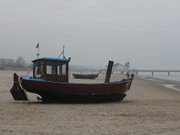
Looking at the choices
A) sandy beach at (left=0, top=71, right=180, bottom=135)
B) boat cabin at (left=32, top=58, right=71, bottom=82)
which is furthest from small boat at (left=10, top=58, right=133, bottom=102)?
sandy beach at (left=0, top=71, right=180, bottom=135)

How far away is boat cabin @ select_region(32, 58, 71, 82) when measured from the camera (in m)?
20.5

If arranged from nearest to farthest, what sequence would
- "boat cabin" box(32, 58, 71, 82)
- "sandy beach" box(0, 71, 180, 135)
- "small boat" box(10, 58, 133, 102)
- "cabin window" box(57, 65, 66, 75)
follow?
"sandy beach" box(0, 71, 180, 135) → "small boat" box(10, 58, 133, 102) → "boat cabin" box(32, 58, 71, 82) → "cabin window" box(57, 65, 66, 75)

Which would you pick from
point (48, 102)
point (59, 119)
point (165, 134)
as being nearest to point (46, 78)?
point (48, 102)

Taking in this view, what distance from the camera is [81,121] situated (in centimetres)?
1254

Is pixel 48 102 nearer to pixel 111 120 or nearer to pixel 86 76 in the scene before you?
pixel 111 120

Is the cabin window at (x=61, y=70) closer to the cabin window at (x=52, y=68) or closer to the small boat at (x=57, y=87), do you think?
the small boat at (x=57, y=87)

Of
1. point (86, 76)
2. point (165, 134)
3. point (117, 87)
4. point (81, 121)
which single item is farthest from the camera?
point (86, 76)

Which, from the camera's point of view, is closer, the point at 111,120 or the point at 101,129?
the point at 101,129

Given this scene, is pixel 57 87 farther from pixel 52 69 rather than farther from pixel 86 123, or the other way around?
pixel 86 123

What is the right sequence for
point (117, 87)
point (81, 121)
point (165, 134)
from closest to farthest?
1. point (165, 134)
2. point (81, 121)
3. point (117, 87)

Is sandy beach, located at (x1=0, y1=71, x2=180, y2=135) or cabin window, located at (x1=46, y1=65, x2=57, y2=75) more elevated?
cabin window, located at (x1=46, y1=65, x2=57, y2=75)

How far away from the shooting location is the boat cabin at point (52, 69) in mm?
20547

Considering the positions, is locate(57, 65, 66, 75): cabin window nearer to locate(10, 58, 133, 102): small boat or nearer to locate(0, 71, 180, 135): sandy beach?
locate(10, 58, 133, 102): small boat

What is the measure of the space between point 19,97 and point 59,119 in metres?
7.35
